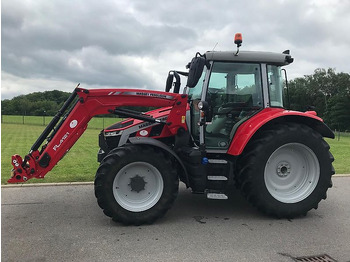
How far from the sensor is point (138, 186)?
436cm

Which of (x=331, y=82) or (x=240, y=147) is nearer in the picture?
(x=240, y=147)

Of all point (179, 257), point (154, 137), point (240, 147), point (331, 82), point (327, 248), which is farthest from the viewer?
Result: point (331, 82)

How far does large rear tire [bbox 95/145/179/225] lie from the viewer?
4156 mm

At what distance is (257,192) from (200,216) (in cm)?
92

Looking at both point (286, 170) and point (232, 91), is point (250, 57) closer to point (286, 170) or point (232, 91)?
point (232, 91)

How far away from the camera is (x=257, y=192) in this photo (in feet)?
14.9

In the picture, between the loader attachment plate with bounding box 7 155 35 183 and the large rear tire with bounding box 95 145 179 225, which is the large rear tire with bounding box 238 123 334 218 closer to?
the large rear tire with bounding box 95 145 179 225

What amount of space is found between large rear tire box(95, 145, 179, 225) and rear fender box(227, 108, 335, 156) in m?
1.03

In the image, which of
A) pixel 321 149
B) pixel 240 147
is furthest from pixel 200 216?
pixel 321 149

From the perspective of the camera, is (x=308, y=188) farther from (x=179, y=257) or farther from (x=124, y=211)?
(x=124, y=211)

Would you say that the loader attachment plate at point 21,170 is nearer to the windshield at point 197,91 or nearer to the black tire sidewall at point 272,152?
the windshield at point 197,91

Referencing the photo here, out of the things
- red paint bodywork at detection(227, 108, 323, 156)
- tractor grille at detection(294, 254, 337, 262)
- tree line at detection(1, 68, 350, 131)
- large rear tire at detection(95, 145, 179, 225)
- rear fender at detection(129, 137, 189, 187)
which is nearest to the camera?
tractor grille at detection(294, 254, 337, 262)

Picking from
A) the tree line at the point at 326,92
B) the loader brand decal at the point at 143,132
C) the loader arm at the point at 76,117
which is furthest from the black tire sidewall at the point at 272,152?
the tree line at the point at 326,92

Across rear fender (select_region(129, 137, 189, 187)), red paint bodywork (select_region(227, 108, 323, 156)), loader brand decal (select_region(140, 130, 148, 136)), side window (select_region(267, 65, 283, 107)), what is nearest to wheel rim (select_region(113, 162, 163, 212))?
rear fender (select_region(129, 137, 189, 187))
